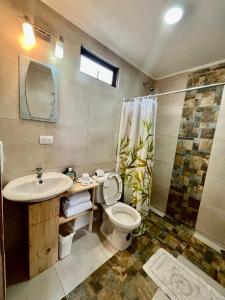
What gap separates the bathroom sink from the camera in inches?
38.6

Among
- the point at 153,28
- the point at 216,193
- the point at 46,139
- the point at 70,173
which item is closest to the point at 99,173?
the point at 70,173

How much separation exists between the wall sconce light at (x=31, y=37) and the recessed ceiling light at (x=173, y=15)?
1.02 metres

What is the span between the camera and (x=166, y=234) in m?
1.97

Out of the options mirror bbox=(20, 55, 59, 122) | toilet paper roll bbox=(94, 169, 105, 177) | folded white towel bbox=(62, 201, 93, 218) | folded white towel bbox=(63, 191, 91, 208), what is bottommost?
folded white towel bbox=(62, 201, 93, 218)

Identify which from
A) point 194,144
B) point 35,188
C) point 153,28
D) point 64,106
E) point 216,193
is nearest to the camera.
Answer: point 35,188

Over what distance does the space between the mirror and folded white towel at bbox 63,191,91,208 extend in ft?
2.86

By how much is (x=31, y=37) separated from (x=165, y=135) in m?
2.22

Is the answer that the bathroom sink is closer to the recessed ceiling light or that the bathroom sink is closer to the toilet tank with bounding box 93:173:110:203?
the toilet tank with bounding box 93:173:110:203

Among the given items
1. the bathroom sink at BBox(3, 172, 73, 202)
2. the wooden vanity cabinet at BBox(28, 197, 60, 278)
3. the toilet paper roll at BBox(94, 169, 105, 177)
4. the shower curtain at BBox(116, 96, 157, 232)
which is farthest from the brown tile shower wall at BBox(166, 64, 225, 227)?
the wooden vanity cabinet at BBox(28, 197, 60, 278)

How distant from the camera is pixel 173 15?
1217mm

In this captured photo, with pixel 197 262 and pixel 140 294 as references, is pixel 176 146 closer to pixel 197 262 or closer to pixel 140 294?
pixel 197 262

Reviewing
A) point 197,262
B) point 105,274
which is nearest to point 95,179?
point 105,274

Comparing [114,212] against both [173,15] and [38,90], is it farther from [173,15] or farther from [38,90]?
[173,15]

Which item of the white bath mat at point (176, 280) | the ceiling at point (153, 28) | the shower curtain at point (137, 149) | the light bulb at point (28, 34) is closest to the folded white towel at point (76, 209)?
the shower curtain at point (137, 149)
